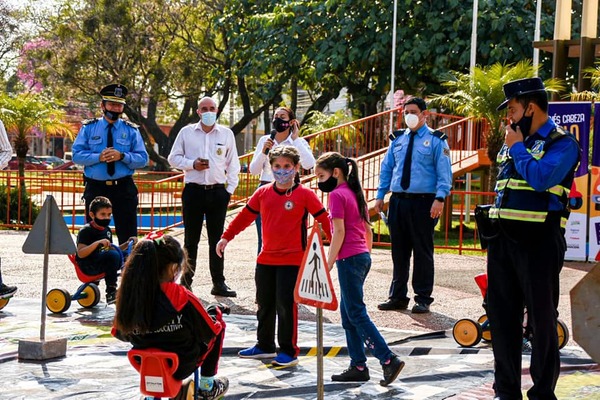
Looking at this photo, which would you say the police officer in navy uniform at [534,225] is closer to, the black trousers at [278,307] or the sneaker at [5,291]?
the black trousers at [278,307]

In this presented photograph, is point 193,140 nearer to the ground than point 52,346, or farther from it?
farther from it

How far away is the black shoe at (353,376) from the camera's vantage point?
6.20m

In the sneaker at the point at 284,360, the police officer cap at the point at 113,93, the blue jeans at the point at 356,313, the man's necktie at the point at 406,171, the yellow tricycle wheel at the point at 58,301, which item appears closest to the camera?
the blue jeans at the point at 356,313

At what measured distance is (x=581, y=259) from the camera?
1334 cm

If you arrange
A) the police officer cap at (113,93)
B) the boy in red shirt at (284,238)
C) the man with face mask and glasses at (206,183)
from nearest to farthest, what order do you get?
the boy in red shirt at (284,238)
the police officer cap at (113,93)
the man with face mask and glasses at (206,183)

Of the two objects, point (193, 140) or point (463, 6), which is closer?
point (193, 140)

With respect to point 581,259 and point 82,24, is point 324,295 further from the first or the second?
point 82,24

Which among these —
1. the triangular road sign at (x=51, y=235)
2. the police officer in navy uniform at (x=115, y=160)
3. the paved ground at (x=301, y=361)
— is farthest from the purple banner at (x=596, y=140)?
the triangular road sign at (x=51, y=235)

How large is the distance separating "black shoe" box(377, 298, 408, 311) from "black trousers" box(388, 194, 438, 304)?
38 millimetres

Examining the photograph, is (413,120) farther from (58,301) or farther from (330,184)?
(58,301)

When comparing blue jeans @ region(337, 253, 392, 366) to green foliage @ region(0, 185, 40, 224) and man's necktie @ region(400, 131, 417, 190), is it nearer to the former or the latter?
man's necktie @ region(400, 131, 417, 190)

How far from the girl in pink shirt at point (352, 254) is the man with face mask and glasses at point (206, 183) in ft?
11.2

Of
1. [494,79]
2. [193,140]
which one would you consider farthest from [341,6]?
[193,140]

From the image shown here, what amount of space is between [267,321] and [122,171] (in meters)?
3.15
